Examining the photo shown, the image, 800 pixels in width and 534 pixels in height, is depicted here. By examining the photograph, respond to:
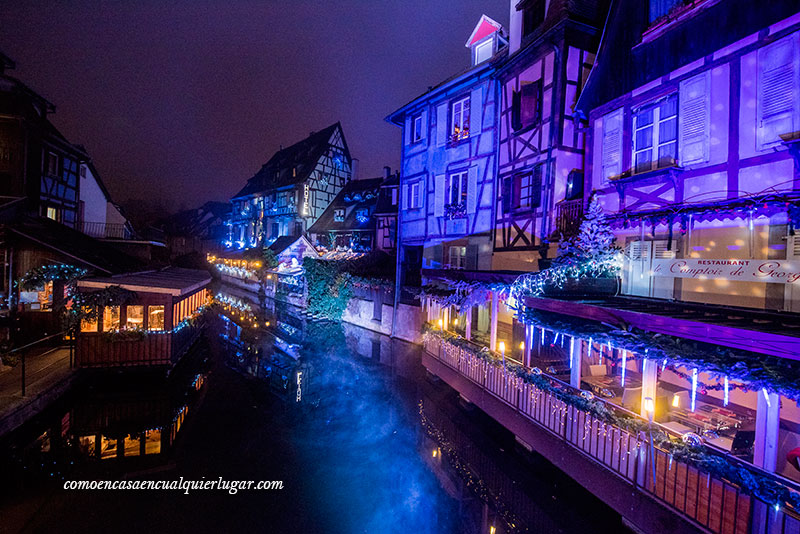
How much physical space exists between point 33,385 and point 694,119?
62.3ft

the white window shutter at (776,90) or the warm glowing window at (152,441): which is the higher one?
the white window shutter at (776,90)

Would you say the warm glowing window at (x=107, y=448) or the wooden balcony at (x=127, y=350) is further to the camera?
the wooden balcony at (x=127, y=350)

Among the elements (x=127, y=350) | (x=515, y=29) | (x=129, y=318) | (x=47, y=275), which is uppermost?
(x=515, y=29)

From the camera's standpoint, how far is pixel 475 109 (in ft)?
58.7

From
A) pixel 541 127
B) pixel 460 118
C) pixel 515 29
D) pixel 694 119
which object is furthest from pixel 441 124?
pixel 694 119

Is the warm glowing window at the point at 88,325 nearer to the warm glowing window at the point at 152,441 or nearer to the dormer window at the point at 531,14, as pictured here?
the warm glowing window at the point at 152,441

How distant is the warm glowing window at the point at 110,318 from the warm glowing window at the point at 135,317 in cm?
37

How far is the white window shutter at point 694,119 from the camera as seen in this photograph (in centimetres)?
881

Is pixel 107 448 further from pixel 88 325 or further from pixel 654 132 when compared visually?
pixel 654 132

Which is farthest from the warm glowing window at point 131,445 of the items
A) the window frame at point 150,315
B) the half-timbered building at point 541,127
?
the half-timbered building at point 541,127

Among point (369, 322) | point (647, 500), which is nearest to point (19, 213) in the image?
point (369, 322)

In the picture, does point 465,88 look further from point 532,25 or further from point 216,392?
point 216,392

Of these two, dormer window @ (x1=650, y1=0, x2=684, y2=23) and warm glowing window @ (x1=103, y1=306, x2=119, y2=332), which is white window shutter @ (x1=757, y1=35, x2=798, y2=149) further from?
warm glowing window @ (x1=103, y1=306, x2=119, y2=332)

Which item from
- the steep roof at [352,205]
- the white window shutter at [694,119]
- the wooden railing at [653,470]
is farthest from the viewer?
the steep roof at [352,205]
